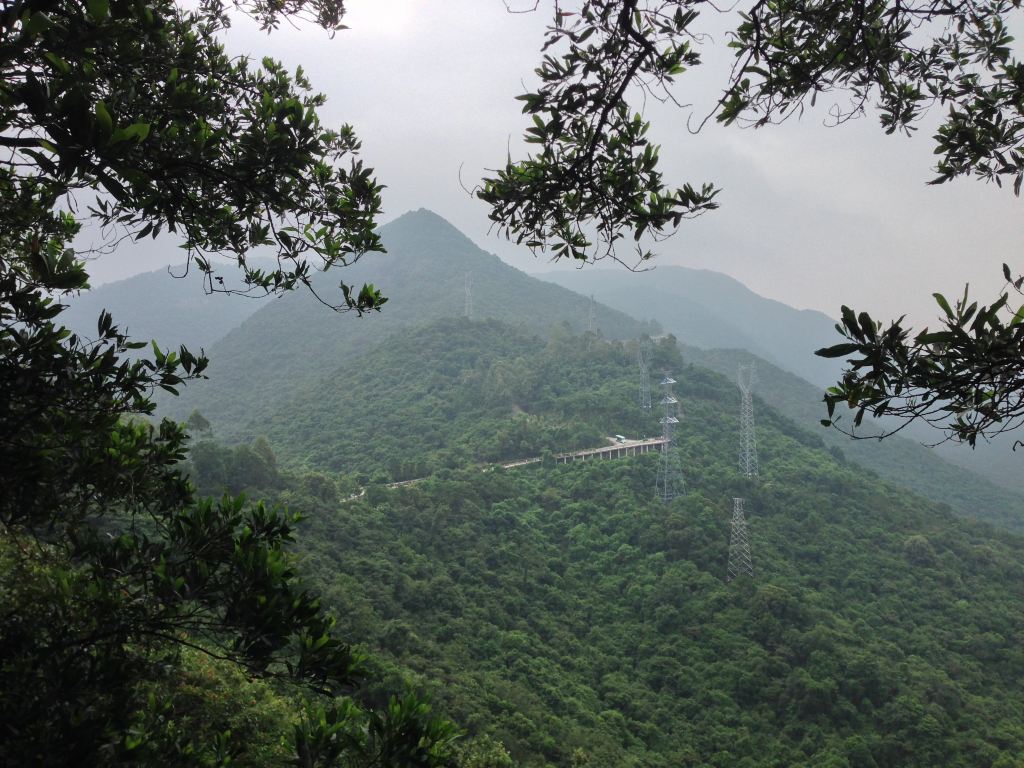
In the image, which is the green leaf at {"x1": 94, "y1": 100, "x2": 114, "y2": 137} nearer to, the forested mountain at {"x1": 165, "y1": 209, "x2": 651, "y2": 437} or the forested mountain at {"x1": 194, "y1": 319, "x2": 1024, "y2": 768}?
the forested mountain at {"x1": 194, "y1": 319, "x2": 1024, "y2": 768}

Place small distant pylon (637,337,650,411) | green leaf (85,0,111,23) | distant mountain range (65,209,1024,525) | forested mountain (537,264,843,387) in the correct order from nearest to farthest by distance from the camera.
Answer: green leaf (85,0,111,23) → small distant pylon (637,337,650,411) → distant mountain range (65,209,1024,525) → forested mountain (537,264,843,387)

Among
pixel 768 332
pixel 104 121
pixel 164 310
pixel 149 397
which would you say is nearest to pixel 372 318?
pixel 164 310

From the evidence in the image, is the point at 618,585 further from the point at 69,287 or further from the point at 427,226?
the point at 427,226

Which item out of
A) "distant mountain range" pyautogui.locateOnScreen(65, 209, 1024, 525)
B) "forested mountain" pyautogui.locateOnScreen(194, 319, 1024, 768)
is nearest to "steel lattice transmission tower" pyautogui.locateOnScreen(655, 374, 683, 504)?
"forested mountain" pyautogui.locateOnScreen(194, 319, 1024, 768)

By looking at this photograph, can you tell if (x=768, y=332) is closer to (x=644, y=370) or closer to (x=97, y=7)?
(x=644, y=370)

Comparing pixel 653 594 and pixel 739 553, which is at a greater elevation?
pixel 739 553

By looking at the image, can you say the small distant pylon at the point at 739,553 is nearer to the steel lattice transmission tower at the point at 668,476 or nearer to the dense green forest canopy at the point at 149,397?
Answer: the steel lattice transmission tower at the point at 668,476

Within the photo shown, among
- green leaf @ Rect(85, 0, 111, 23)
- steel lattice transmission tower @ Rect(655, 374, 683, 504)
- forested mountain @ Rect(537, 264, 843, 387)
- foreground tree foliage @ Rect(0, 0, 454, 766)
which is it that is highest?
forested mountain @ Rect(537, 264, 843, 387)
